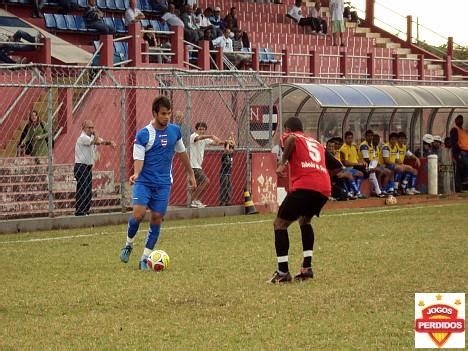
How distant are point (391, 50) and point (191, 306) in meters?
31.7

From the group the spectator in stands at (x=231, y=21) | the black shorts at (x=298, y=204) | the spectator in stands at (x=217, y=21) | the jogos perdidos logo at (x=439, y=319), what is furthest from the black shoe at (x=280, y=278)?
the spectator in stands at (x=231, y=21)

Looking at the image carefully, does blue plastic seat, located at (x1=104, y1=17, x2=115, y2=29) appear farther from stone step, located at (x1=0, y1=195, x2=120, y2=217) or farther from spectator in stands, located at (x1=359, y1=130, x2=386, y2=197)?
stone step, located at (x1=0, y1=195, x2=120, y2=217)

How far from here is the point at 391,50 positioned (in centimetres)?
4219

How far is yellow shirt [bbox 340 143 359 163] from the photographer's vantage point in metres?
28.2

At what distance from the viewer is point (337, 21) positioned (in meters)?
40.1

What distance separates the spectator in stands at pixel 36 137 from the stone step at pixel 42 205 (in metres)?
1.21

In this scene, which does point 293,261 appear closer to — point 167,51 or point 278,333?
point 278,333

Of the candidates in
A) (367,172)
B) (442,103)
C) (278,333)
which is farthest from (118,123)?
(278,333)

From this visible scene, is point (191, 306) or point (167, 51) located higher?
point (167, 51)

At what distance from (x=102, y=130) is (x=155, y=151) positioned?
35.1ft

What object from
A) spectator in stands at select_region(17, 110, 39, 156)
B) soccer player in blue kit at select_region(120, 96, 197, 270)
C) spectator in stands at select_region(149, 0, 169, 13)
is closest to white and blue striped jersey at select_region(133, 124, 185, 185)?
soccer player in blue kit at select_region(120, 96, 197, 270)

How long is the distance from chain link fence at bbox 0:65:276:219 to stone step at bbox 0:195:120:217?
0.06 feet

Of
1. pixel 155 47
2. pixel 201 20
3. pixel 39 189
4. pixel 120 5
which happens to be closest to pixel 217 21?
pixel 201 20

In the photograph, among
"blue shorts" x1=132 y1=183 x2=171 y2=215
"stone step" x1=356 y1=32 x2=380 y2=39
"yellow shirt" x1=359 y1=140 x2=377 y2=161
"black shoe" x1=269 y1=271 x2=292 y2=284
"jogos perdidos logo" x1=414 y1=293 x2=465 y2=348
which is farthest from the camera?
"stone step" x1=356 y1=32 x2=380 y2=39
